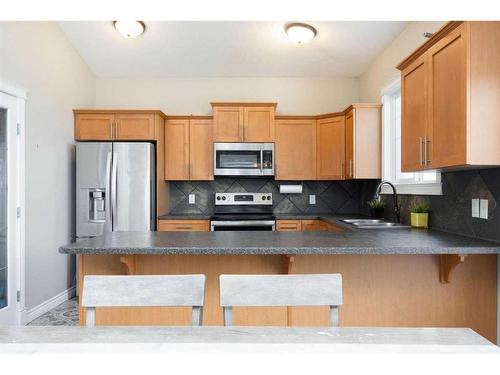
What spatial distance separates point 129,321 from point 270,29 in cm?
295

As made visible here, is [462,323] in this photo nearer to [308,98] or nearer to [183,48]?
[308,98]

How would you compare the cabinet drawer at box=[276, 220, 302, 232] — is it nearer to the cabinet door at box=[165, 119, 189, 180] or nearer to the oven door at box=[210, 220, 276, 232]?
the oven door at box=[210, 220, 276, 232]

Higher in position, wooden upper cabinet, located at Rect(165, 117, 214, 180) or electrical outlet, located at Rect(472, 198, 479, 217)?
wooden upper cabinet, located at Rect(165, 117, 214, 180)

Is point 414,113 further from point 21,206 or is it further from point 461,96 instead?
point 21,206

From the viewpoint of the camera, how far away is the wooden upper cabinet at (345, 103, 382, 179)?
3500 millimetres

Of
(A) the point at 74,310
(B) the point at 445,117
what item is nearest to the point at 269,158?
(B) the point at 445,117

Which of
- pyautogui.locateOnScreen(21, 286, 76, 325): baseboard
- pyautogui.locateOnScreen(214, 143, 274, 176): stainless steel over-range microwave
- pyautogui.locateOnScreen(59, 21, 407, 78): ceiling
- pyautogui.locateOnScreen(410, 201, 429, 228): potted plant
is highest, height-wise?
pyautogui.locateOnScreen(59, 21, 407, 78): ceiling

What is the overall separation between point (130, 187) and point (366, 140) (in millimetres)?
2502

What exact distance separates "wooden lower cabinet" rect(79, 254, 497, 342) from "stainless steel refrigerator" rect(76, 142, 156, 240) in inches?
64.0

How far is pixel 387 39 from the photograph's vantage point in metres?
3.37

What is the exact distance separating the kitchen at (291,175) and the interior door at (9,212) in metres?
0.15

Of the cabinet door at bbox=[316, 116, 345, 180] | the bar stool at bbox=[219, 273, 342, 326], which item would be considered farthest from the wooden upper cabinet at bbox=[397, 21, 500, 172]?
the cabinet door at bbox=[316, 116, 345, 180]

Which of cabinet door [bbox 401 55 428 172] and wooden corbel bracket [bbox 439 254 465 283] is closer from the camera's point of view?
wooden corbel bracket [bbox 439 254 465 283]

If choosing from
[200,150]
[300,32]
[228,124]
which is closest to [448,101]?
[300,32]
